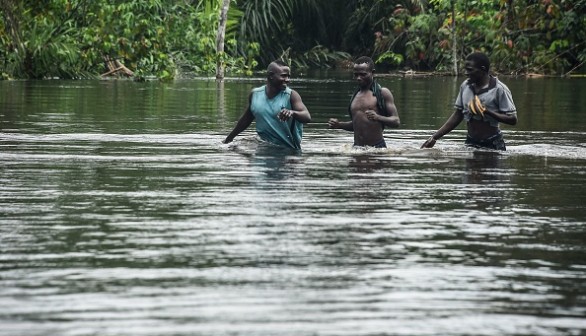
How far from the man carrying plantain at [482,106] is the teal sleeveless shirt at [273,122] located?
130 cm

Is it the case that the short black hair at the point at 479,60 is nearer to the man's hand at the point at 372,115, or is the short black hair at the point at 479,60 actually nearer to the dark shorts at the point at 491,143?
the dark shorts at the point at 491,143

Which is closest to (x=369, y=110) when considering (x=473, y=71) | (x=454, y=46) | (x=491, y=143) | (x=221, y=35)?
(x=473, y=71)

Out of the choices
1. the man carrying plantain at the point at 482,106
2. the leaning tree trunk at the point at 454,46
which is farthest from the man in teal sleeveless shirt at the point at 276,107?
the leaning tree trunk at the point at 454,46

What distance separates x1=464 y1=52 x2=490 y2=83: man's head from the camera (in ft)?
44.2

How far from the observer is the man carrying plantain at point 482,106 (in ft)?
44.0

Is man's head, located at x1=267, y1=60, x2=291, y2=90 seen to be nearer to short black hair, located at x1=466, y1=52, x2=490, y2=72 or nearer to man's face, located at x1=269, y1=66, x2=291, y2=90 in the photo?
man's face, located at x1=269, y1=66, x2=291, y2=90

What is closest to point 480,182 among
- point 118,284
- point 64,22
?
point 118,284

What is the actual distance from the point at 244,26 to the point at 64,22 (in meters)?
12.6

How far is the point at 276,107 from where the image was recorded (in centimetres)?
1355

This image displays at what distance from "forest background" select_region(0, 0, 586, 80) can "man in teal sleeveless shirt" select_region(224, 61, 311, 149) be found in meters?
18.1

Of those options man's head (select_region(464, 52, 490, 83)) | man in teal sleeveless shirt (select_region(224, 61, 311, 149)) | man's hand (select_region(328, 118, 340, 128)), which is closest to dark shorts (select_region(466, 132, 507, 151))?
man's head (select_region(464, 52, 490, 83))

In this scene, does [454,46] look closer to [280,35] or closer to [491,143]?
[280,35]

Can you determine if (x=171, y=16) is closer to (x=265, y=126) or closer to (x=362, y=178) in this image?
(x=265, y=126)

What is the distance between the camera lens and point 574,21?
39.1 m
